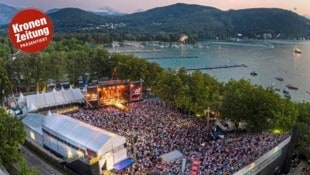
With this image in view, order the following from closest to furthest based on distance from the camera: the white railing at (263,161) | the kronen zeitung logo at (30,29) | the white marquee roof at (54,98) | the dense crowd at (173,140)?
the kronen zeitung logo at (30,29), the white railing at (263,161), the dense crowd at (173,140), the white marquee roof at (54,98)

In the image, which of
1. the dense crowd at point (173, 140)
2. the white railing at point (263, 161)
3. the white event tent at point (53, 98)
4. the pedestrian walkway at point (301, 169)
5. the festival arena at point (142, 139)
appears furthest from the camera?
the white event tent at point (53, 98)

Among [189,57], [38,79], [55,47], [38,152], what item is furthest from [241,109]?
[189,57]

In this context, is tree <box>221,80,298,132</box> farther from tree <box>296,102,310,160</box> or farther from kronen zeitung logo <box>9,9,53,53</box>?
kronen zeitung logo <box>9,9,53,53</box>

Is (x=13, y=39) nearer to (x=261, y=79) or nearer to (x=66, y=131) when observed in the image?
(x=66, y=131)

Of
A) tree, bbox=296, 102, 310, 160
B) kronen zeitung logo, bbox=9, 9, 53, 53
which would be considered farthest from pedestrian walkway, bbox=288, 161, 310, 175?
kronen zeitung logo, bbox=9, 9, 53, 53

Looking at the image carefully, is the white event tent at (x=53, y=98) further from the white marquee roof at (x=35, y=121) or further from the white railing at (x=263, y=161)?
the white railing at (x=263, y=161)

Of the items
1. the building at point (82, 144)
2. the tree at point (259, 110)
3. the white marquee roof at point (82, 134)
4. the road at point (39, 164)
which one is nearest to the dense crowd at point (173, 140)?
the building at point (82, 144)
